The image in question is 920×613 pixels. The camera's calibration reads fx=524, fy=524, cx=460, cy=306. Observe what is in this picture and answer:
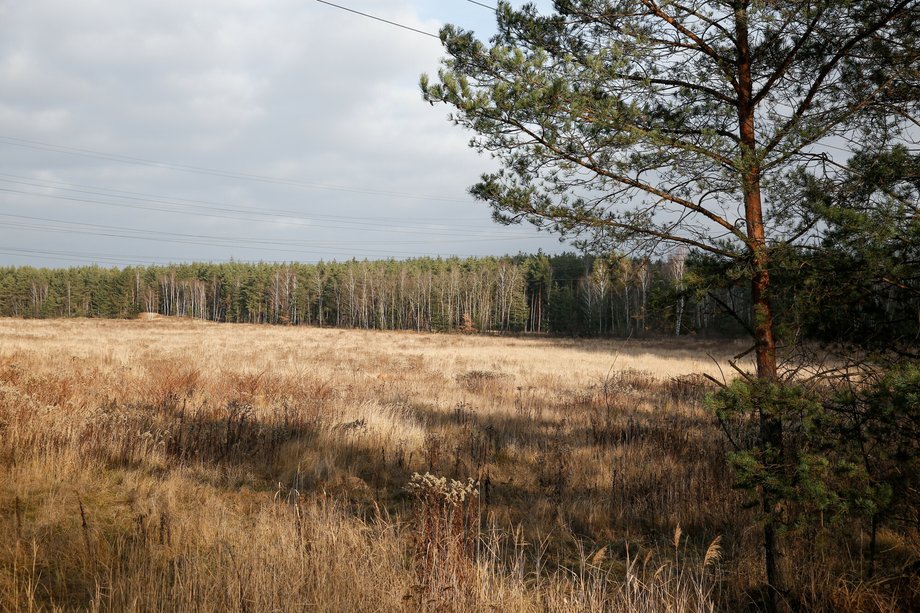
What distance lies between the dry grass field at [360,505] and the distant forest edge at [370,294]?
1498 inches

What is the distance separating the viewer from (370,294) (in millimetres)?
85125

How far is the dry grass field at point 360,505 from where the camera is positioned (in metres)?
3.04

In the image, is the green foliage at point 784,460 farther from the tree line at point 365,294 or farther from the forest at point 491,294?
the tree line at point 365,294

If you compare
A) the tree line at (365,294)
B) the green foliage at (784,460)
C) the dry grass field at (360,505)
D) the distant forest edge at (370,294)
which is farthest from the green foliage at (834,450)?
the tree line at (365,294)

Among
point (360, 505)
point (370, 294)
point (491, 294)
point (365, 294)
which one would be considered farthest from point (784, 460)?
point (370, 294)

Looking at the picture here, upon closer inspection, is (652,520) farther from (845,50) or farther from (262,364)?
(262,364)

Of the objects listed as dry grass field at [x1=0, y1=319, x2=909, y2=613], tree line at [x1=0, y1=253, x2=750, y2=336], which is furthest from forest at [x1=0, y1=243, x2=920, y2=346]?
dry grass field at [x1=0, y1=319, x2=909, y2=613]

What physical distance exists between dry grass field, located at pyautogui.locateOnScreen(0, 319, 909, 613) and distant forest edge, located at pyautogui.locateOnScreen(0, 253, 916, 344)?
38037 millimetres

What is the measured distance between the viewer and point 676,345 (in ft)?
137

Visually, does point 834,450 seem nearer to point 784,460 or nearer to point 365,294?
point 784,460

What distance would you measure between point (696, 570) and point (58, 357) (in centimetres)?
1660

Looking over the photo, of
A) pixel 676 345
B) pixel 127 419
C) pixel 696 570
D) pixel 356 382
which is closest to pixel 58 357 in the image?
pixel 356 382

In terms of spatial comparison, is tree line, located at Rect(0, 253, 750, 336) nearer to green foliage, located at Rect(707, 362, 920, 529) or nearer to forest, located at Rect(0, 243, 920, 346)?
forest, located at Rect(0, 243, 920, 346)

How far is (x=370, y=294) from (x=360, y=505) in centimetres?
8177
